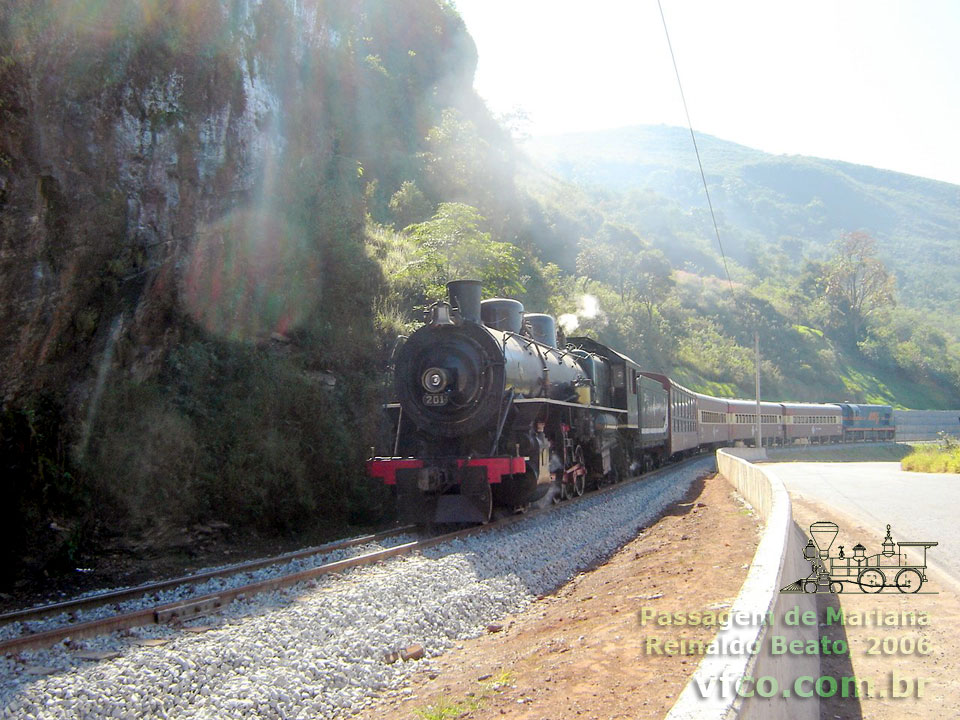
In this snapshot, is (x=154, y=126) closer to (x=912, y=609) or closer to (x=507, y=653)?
(x=507, y=653)

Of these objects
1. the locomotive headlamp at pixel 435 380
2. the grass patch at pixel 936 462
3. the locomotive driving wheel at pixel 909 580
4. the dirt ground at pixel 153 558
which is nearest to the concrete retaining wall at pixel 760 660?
the locomotive driving wheel at pixel 909 580

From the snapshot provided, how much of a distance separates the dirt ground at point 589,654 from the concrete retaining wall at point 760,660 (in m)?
0.73

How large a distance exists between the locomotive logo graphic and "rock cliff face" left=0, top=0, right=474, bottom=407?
33.8 ft

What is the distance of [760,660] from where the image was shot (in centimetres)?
318

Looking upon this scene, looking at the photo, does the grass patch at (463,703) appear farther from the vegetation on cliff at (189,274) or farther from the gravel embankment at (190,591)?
the vegetation on cliff at (189,274)

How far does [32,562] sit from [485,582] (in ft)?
19.1

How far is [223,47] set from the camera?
1564 cm

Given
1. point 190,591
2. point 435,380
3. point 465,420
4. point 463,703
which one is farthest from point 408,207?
point 463,703

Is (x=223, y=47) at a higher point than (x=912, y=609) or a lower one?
higher

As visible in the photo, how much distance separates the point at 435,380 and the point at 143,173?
6.45m

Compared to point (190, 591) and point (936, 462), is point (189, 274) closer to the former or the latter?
point (190, 591)

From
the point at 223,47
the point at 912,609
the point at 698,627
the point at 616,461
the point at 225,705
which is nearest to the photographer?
the point at 225,705

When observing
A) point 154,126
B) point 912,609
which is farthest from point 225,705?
point 154,126

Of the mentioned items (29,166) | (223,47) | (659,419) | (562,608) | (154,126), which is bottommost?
(562,608)
